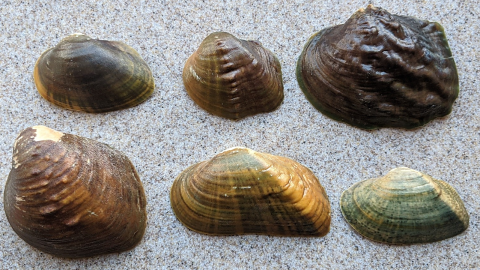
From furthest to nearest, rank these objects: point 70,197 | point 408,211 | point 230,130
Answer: point 230,130 < point 408,211 < point 70,197

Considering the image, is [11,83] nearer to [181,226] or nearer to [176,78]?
[176,78]

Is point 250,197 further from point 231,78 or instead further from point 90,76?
point 90,76

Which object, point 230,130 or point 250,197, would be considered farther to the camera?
point 230,130

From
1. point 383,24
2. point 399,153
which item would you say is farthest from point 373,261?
point 383,24

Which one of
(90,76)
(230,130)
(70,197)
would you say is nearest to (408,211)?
(230,130)

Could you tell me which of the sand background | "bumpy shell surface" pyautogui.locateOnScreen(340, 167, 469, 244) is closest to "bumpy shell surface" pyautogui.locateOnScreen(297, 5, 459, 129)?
the sand background

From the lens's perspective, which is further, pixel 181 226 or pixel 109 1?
pixel 109 1
